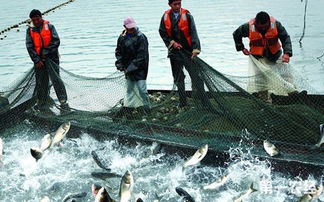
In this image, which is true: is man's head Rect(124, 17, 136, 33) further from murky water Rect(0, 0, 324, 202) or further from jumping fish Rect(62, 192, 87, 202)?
jumping fish Rect(62, 192, 87, 202)

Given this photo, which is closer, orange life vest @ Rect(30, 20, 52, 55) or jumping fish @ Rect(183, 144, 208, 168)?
jumping fish @ Rect(183, 144, 208, 168)

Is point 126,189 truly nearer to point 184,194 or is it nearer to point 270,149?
point 184,194

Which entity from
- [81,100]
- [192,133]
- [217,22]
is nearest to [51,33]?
[81,100]

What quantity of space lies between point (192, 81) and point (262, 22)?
173cm

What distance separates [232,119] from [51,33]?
189 inches

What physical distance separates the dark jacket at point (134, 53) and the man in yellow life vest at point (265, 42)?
1.96 meters

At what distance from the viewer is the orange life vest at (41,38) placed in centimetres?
880

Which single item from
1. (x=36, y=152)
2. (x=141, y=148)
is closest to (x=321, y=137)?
(x=141, y=148)

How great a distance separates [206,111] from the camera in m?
7.15

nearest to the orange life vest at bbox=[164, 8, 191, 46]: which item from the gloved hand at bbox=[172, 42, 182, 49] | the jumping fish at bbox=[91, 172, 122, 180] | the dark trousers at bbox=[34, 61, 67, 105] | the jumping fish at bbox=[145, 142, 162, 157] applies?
the gloved hand at bbox=[172, 42, 182, 49]

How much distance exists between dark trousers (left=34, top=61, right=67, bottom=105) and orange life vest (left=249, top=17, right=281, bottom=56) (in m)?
4.24

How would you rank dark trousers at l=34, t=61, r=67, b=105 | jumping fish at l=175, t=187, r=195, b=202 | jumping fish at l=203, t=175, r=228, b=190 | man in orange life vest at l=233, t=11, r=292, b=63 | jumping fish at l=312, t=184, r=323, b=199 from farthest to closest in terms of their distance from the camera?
dark trousers at l=34, t=61, r=67, b=105 → man in orange life vest at l=233, t=11, r=292, b=63 → jumping fish at l=203, t=175, r=228, b=190 → jumping fish at l=175, t=187, r=195, b=202 → jumping fish at l=312, t=184, r=323, b=199

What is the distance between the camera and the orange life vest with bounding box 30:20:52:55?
28.9ft

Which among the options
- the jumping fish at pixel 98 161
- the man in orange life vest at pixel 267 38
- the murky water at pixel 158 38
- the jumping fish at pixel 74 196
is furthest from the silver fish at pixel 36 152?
the murky water at pixel 158 38
